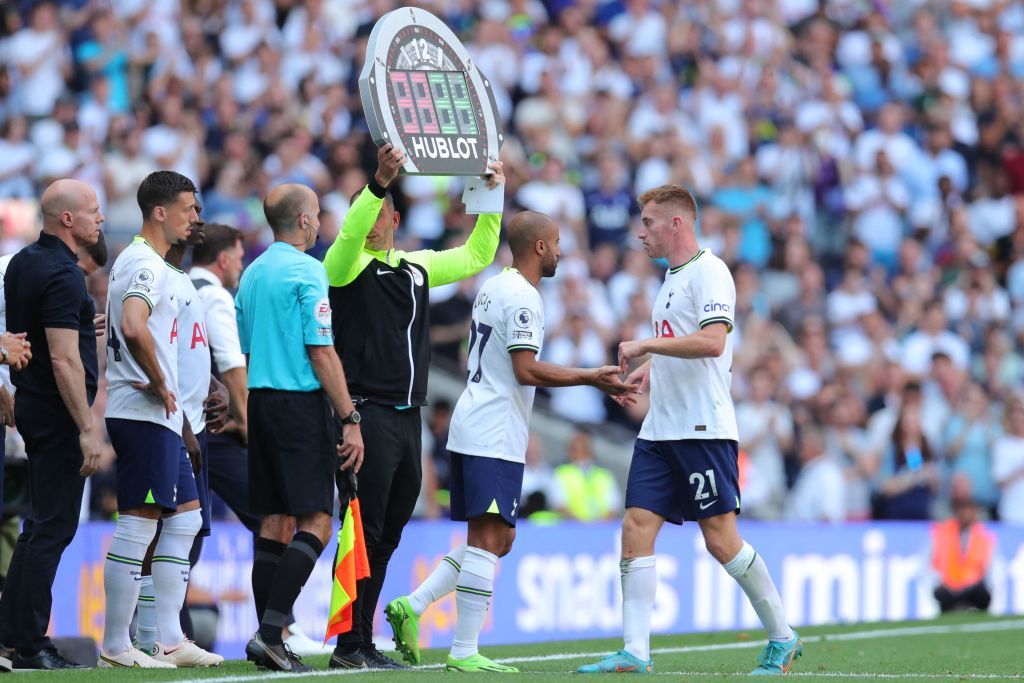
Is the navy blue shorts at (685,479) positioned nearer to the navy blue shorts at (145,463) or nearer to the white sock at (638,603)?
the white sock at (638,603)

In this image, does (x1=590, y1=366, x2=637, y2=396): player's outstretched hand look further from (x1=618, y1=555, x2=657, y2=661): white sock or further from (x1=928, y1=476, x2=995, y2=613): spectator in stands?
(x1=928, y1=476, x2=995, y2=613): spectator in stands

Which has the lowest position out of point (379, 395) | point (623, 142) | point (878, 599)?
point (878, 599)

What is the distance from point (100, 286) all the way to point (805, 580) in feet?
22.4

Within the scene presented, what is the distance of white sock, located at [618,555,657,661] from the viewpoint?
816cm

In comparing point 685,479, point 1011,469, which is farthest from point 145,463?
point 1011,469

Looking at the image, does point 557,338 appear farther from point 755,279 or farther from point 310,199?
point 310,199

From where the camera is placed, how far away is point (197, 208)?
888 centimetres

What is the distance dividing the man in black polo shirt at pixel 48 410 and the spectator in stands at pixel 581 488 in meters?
7.80

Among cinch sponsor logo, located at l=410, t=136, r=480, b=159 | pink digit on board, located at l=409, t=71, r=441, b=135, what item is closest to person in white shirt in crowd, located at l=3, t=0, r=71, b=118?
pink digit on board, located at l=409, t=71, r=441, b=135

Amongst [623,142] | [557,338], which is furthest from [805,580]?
[623,142]

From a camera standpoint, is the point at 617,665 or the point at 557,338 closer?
the point at 617,665

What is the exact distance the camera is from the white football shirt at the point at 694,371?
8258 millimetres

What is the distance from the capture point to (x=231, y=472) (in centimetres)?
1015

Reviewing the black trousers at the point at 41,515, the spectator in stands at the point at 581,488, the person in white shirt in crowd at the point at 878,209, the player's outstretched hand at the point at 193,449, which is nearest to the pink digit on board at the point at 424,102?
the player's outstretched hand at the point at 193,449
